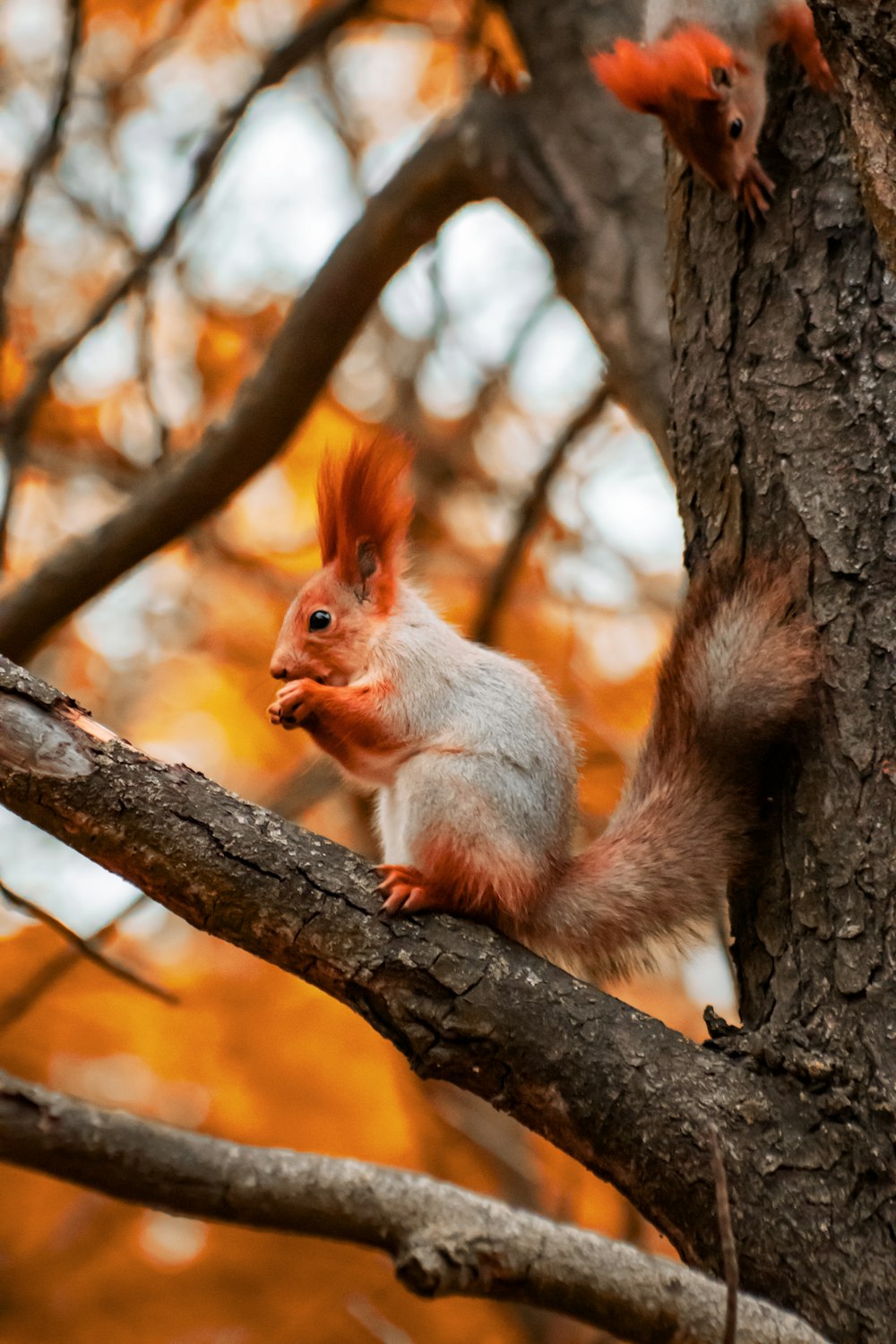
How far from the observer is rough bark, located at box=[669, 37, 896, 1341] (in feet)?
5.55

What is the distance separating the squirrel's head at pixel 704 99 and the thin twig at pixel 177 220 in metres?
1.31

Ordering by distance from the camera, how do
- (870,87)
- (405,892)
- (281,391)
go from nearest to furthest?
(870,87)
(405,892)
(281,391)

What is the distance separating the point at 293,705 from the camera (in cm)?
233

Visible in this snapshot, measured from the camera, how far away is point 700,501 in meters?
2.18

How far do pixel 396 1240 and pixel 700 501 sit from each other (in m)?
1.34

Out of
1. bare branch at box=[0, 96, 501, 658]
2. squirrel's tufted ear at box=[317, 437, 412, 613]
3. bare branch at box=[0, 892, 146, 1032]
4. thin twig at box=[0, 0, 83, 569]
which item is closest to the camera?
squirrel's tufted ear at box=[317, 437, 412, 613]

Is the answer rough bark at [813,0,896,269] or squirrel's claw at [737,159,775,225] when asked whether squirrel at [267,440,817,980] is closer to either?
squirrel's claw at [737,159,775,225]

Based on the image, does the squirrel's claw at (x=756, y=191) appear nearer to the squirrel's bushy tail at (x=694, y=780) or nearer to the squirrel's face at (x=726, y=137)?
the squirrel's face at (x=726, y=137)

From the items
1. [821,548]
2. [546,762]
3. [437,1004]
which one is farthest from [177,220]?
[437,1004]

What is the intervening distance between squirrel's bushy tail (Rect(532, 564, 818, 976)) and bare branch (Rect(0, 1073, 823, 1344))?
2.63 ft

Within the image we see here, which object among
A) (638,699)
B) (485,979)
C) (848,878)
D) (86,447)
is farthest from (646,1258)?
(86,447)

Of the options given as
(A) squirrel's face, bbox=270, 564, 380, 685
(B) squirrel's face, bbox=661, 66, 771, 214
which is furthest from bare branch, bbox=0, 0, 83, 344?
(B) squirrel's face, bbox=661, 66, 771, 214

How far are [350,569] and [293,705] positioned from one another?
454 millimetres

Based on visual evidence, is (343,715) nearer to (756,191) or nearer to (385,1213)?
(756,191)
